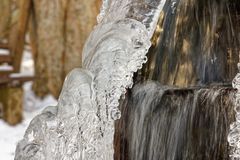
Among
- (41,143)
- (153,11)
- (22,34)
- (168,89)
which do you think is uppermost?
A: (22,34)

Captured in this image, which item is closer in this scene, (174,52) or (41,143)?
(41,143)

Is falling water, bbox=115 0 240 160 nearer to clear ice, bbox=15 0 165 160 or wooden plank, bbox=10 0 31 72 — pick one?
clear ice, bbox=15 0 165 160

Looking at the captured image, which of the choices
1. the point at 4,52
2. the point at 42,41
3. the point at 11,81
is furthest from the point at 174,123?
the point at 42,41

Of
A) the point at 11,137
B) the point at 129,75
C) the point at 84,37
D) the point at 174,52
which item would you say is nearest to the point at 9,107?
the point at 11,137

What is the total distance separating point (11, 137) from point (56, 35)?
170 centimetres

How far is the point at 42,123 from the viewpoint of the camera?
3.43 meters

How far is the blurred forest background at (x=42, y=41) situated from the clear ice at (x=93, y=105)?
5256 millimetres

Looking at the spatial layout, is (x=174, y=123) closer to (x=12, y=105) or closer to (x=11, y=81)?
(x=11, y=81)

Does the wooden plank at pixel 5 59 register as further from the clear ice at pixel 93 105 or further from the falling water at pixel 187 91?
the clear ice at pixel 93 105

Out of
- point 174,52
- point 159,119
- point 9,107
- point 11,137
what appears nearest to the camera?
point 159,119

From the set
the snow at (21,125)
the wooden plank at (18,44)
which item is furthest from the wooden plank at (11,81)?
the snow at (21,125)

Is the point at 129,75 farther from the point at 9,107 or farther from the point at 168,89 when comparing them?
the point at 9,107

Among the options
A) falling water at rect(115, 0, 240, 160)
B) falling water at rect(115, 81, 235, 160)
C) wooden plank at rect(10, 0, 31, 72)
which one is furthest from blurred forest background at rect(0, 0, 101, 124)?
falling water at rect(115, 81, 235, 160)

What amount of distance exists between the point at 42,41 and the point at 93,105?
246 inches
